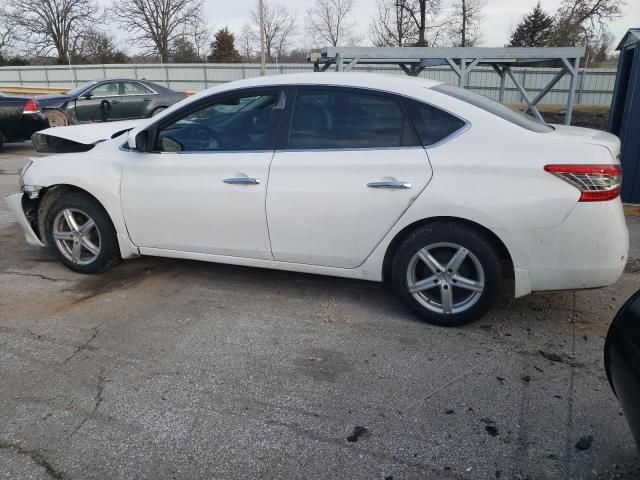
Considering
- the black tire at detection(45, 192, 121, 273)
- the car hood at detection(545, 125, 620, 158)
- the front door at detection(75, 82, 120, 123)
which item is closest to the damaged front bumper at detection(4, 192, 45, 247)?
the black tire at detection(45, 192, 121, 273)

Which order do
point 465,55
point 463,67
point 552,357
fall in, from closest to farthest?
1. point 552,357
2. point 465,55
3. point 463,67

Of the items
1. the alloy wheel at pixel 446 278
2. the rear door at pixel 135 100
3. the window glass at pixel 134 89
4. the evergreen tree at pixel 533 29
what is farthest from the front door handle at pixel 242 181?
the evergreen tree at pixel 533 29

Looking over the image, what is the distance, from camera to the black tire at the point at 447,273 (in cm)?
327

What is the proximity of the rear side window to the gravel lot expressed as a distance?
1285mm

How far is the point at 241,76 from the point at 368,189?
2890cm

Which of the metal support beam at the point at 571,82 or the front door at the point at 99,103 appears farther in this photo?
the front door at the point at 99,103

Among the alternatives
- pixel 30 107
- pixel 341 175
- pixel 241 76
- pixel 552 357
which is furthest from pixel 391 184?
pixel 241 76

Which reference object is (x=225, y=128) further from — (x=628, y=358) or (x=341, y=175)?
(x=628, y=358)

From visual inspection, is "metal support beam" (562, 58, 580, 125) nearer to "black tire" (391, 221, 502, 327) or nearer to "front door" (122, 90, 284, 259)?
"black tire" (391, 221, 502, 327)

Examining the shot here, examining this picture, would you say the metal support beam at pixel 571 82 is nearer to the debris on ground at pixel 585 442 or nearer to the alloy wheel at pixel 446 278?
the alloy wheel at pixel 446 278

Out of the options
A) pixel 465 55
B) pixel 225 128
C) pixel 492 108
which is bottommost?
pixel 225 128

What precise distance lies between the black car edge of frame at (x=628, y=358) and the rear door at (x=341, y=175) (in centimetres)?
173

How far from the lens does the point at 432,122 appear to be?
3377 mm

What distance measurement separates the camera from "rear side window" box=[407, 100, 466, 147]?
10.9 ft
